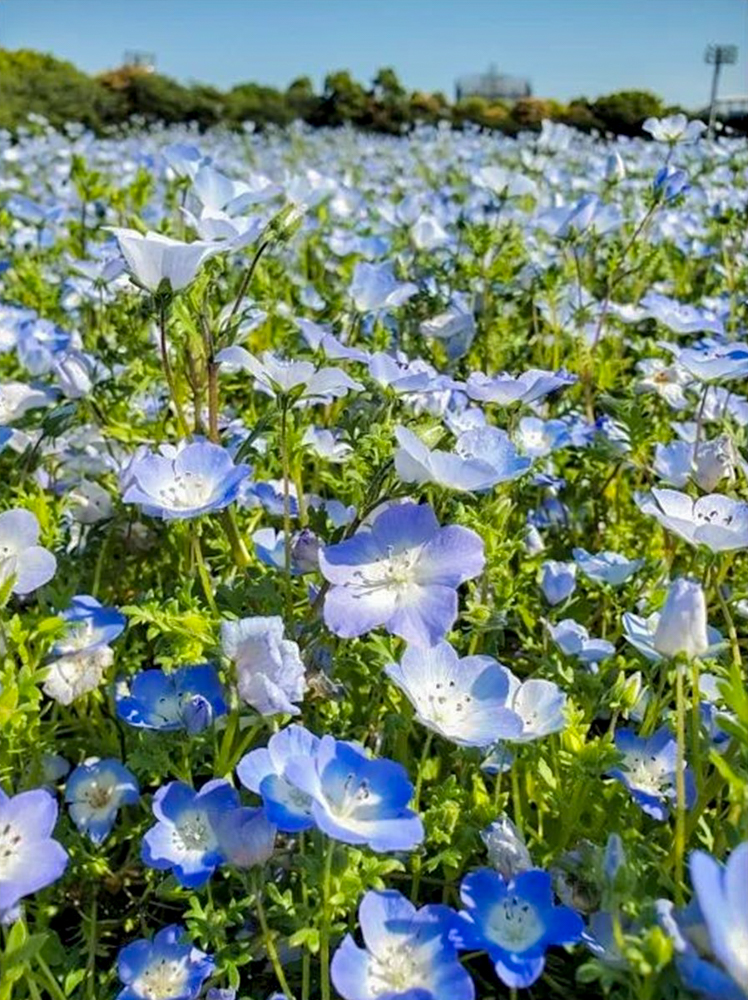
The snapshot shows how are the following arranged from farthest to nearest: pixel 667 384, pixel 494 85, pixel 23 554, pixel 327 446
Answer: pixel 494 85 → pixel 667 384 → pixel 327 446 → pixel 23 554

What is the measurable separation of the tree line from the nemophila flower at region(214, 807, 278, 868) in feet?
49.2

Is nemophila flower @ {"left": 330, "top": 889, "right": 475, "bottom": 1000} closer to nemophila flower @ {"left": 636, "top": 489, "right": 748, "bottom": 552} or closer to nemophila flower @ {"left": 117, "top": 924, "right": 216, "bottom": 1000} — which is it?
nemophila flower @ {"left": 117, "top": 924, "right": 216, "bottom": 1000}

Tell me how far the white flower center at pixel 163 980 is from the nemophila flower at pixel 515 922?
1.08ft

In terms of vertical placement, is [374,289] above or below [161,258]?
below

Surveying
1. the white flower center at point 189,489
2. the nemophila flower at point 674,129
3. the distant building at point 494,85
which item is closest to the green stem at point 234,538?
the white flower center at point 189,489

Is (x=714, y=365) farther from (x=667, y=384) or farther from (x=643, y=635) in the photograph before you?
(x=667, y=384)

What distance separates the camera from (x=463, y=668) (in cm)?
133

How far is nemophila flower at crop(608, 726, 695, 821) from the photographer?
1357mm

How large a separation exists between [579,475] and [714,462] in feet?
2.36

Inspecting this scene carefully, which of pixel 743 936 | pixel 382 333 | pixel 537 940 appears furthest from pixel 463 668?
pixel 382 333

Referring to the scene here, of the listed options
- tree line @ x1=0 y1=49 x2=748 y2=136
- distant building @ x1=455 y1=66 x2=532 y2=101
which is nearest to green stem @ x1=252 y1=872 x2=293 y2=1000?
tree line @ x1=0 y1=49 x2=748 y2=136

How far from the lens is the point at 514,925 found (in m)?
1.13

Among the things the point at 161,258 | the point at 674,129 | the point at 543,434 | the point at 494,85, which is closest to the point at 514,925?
the point at 161,258

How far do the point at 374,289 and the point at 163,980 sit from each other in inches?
50.7
